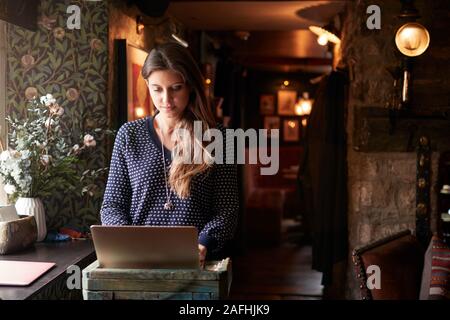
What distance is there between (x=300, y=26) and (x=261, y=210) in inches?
86.5

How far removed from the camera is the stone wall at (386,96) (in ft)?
10.9

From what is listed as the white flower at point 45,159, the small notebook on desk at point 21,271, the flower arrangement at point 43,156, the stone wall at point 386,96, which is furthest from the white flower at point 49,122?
the stone wall at point 386,96

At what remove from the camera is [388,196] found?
3432mm

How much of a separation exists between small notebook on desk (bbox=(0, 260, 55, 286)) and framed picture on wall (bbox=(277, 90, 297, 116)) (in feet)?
23.6

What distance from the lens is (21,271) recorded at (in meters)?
2.00

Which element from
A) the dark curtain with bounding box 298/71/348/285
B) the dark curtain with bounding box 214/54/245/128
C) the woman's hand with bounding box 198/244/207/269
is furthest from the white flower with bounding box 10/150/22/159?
the dark curtain with bounding box 214/54/245/128

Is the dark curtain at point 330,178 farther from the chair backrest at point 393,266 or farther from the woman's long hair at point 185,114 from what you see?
the woman's long hair at point 185,114

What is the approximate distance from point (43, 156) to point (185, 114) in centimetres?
85

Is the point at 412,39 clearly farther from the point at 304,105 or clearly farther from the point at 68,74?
the point at 304,105

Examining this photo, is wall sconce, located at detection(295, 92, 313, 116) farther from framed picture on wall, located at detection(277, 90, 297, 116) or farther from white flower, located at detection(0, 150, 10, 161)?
white flower, located at detection(0, 150, 10, 161)

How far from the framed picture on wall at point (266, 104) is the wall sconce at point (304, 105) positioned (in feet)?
1.16

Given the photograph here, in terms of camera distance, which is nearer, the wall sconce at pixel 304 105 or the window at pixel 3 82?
the window at pixel 3 82
